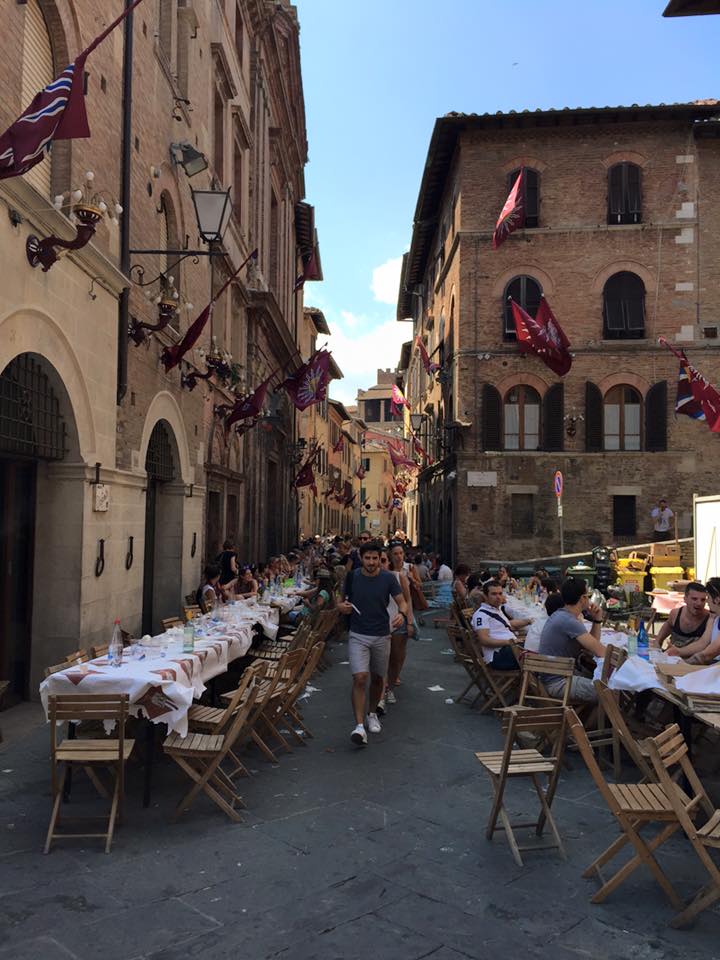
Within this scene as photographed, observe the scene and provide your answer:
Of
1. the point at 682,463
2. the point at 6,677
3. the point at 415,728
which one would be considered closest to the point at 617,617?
the point at 415,728

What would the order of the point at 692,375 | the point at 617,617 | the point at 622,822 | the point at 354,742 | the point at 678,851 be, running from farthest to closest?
the point at 692,375, the point at 617,617, the point at 354,742, the point at 678,851, the point at 622,822

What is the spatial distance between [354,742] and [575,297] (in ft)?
65.5

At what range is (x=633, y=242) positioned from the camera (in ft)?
79.3

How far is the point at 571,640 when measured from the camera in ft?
22.4

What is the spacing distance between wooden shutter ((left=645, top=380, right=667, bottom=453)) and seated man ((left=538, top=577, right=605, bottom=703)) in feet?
59.4

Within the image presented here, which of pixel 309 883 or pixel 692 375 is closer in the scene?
pixel 309 883

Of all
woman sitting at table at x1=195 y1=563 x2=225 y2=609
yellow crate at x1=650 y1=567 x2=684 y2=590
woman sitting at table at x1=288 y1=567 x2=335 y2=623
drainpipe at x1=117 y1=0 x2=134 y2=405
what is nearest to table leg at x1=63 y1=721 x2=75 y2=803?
woman sitting at table at x1=195 y1=563 x2=225 y2=609

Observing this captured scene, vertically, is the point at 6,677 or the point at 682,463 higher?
the point at 682,463

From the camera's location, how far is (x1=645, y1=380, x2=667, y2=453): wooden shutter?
23.7 metres

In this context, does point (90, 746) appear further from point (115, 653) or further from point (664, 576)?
point (664, 576)

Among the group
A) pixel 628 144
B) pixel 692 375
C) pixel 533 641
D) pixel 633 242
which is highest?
pixel 628 144

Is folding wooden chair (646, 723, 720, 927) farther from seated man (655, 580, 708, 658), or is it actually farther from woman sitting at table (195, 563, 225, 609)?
woman sitting at table (195, 563, 225, 609)

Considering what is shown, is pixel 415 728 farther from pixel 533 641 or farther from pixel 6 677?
pixel 6 677

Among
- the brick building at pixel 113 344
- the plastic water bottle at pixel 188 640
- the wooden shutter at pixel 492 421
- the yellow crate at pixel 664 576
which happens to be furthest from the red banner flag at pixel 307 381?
the plastic water bottle at pixel 188 640
